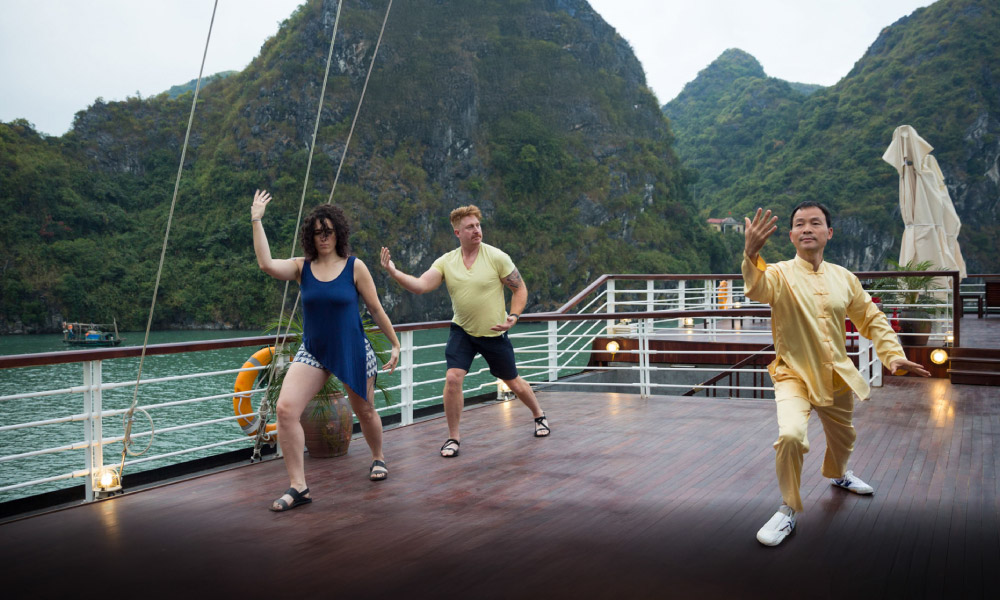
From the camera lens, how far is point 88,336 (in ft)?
128

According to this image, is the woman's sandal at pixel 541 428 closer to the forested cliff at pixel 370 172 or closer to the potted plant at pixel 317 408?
the potted plant at pixel 317 408

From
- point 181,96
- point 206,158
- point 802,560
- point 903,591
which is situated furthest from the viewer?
point 181,96

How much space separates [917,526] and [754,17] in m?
180

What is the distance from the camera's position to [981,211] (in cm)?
7494

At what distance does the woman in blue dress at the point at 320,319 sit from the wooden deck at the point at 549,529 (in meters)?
0.33

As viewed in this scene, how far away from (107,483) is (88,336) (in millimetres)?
41059

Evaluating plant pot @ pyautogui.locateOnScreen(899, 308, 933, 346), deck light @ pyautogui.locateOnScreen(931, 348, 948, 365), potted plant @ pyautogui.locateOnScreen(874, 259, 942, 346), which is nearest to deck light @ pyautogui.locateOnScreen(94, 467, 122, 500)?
plant pot @ pyautogui.locateOnScreen(899, 308, 933, 346)

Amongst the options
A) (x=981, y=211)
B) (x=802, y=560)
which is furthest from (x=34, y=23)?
(x=981, y=211)

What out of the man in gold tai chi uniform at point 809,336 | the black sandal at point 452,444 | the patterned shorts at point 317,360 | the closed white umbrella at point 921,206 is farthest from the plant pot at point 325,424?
the closed white umbrella at point 921,206

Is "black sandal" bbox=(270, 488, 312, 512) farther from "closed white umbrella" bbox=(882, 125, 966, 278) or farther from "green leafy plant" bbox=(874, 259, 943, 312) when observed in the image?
"closed white umbrella" bbox=(882, 125, 966, 278)

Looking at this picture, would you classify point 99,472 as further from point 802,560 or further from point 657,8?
point 657,8

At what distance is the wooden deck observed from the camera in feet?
7.45

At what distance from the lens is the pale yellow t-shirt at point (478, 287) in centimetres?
426

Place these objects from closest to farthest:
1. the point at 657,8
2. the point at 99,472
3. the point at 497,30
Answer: the point at 99,472 → the point at 497,30 → the point at 657,8
